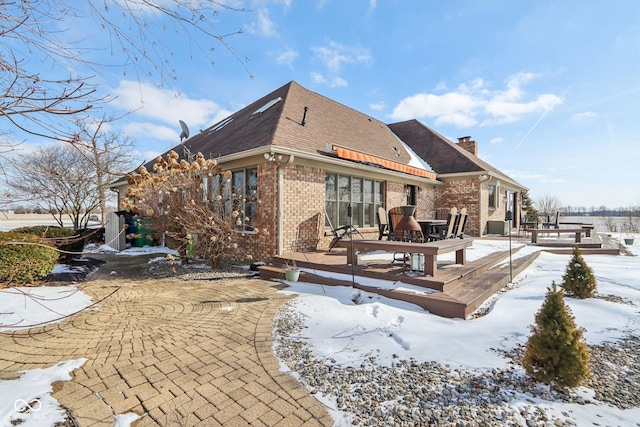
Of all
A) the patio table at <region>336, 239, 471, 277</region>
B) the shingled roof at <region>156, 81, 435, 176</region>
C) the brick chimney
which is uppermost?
the brick chimney

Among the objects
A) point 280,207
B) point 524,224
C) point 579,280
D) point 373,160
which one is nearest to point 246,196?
point 280,207

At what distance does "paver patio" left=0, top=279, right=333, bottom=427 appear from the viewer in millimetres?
2352

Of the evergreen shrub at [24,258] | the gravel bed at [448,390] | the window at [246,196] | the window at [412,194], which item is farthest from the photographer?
the window at [412,194]

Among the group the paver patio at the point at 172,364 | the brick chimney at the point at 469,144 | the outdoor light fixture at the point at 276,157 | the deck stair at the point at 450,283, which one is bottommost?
the paver patio at the point at 172,364

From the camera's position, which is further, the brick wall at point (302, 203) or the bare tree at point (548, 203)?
the bare tree at point (548, 203)

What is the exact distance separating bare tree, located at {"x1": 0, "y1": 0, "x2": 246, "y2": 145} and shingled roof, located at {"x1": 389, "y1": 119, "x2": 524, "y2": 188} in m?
15.6

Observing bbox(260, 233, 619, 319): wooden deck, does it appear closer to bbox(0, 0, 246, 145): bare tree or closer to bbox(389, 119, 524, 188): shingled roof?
bbox(0, 0, 246, 145): bare tree

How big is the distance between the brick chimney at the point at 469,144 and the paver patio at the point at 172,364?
759 inches

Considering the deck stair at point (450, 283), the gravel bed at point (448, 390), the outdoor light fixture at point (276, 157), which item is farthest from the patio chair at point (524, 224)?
the gravel bed at point (448, 390)

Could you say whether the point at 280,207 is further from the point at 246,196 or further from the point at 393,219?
the point at 393,219

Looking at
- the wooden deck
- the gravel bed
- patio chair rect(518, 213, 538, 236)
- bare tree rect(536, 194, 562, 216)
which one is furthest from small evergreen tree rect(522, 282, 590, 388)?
bare tree rect(536, 194, 562, 216)

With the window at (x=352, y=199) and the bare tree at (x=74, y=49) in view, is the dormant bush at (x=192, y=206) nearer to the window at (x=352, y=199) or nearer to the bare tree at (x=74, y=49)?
the window at (x=352, y=199)

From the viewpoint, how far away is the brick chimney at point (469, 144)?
19688mm

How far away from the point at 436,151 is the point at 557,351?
54.2 feet
